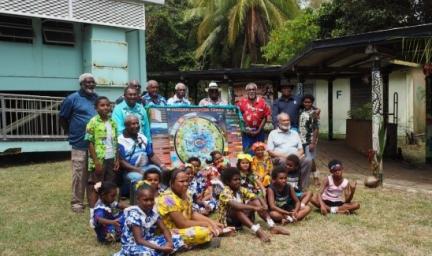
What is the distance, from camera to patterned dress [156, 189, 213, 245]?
190 inches

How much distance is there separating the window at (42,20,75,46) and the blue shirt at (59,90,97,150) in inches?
289

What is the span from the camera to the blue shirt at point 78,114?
21.4ft

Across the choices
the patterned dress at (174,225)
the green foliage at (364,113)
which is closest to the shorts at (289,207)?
the patterned dress at (174,225)

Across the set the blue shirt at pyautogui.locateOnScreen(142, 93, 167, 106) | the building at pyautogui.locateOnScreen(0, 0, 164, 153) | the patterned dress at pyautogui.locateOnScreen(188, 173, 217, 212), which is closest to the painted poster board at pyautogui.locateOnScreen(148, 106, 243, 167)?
the blue shirt at pyautogui.locateOnScreen(142, 93, 167, 106)

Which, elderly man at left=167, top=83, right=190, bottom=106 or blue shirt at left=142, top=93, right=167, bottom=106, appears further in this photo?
elderly man at left=167, top=83, right=190, bottom=106

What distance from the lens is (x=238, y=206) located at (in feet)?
17.6

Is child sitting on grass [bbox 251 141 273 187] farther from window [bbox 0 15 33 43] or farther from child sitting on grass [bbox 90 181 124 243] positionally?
window [bbox 0 15 33 43]

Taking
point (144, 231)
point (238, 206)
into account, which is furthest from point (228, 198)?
point (144, 231)

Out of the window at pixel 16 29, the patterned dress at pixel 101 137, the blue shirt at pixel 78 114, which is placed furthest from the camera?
the window at pixel 16 29

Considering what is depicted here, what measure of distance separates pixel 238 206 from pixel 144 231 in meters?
1.28

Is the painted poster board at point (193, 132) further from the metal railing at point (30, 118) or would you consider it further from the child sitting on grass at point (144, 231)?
the metal railing at point (30, 118)

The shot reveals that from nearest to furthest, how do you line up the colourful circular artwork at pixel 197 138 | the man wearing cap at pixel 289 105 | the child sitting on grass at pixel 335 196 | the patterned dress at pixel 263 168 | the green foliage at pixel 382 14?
1. the child sitting on grass at pixel 335 196
2. the patterned dress at pixel 263 168
3. the colourful circular artwork at pixel 197 138
4. the man wearing cap at pixel 289 105
5. the green foliage at pixel 382 14

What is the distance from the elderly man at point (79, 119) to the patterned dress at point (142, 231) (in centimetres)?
231

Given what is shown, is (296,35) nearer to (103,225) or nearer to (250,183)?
(250,183)
